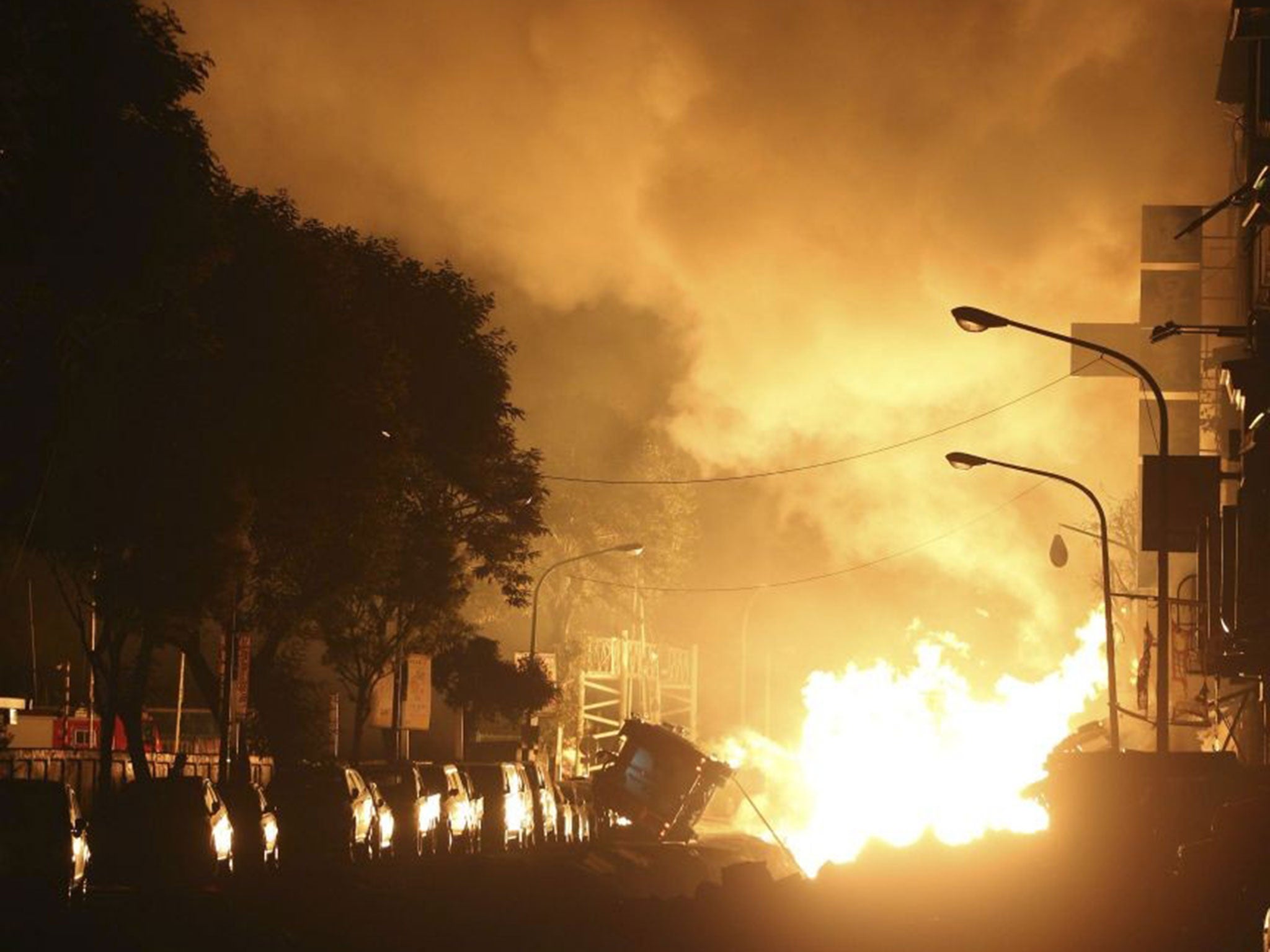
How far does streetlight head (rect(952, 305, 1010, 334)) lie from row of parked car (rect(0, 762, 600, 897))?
37.9 feet

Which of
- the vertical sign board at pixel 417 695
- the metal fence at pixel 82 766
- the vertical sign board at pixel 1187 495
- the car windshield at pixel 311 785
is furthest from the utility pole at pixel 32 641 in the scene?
the vertical sign board at pixel 1187 495

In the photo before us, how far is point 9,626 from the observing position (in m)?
51.0

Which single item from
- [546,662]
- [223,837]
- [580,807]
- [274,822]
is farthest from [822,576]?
[223,837]

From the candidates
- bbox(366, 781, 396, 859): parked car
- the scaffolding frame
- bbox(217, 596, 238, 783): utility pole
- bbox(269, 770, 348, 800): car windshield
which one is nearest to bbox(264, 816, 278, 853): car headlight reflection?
bbox(269, 770, 348, 800): car windshield

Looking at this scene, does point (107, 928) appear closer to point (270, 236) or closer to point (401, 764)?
point (401, 764)

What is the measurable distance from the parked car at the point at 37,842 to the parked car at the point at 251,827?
22.7 feet

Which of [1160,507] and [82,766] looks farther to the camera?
[82,766]

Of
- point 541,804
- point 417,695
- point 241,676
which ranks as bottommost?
point 541,804

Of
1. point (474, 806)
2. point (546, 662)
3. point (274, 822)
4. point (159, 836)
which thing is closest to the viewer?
point (159, 836)

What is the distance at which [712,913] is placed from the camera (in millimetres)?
21516

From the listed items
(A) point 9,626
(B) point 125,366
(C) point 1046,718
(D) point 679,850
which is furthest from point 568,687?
(B) point 125,366

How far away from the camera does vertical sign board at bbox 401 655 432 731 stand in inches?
1732

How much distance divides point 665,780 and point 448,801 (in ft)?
22.5

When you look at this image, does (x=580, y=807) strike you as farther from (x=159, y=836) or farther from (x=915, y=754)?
(x=159, y=836)
